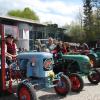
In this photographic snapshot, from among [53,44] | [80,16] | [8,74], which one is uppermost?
[80,16]

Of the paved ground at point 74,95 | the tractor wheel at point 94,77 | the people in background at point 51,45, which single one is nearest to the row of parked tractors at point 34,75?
the paved ground at point 74,95

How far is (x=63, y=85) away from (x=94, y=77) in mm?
2863

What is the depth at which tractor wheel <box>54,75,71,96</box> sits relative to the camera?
8759 millimetres

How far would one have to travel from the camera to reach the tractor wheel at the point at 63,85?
28.7 ft

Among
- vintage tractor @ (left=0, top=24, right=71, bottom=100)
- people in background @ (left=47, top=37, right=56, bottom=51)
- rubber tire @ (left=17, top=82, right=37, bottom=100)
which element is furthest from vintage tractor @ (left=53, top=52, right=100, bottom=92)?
rubber tire @ (left=17, top=82, right=37, bottom=100)

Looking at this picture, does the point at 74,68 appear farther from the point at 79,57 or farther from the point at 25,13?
the point at 25,13

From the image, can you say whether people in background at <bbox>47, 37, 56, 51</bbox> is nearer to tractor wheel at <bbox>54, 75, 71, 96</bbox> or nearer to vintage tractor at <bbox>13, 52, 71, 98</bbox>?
tractor wheel at <bbox>54, 75, 71, 96</bbox>

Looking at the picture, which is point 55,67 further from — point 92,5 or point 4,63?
point 92,5

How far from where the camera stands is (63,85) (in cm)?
891

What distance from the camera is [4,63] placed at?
7965mm

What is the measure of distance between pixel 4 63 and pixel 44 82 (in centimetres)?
107

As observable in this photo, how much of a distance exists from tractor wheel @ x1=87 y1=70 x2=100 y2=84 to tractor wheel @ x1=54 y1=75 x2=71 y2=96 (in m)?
2.49

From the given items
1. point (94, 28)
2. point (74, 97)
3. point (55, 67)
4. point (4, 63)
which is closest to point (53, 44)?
point (55, 67)

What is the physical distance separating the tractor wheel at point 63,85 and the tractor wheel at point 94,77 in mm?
2493
